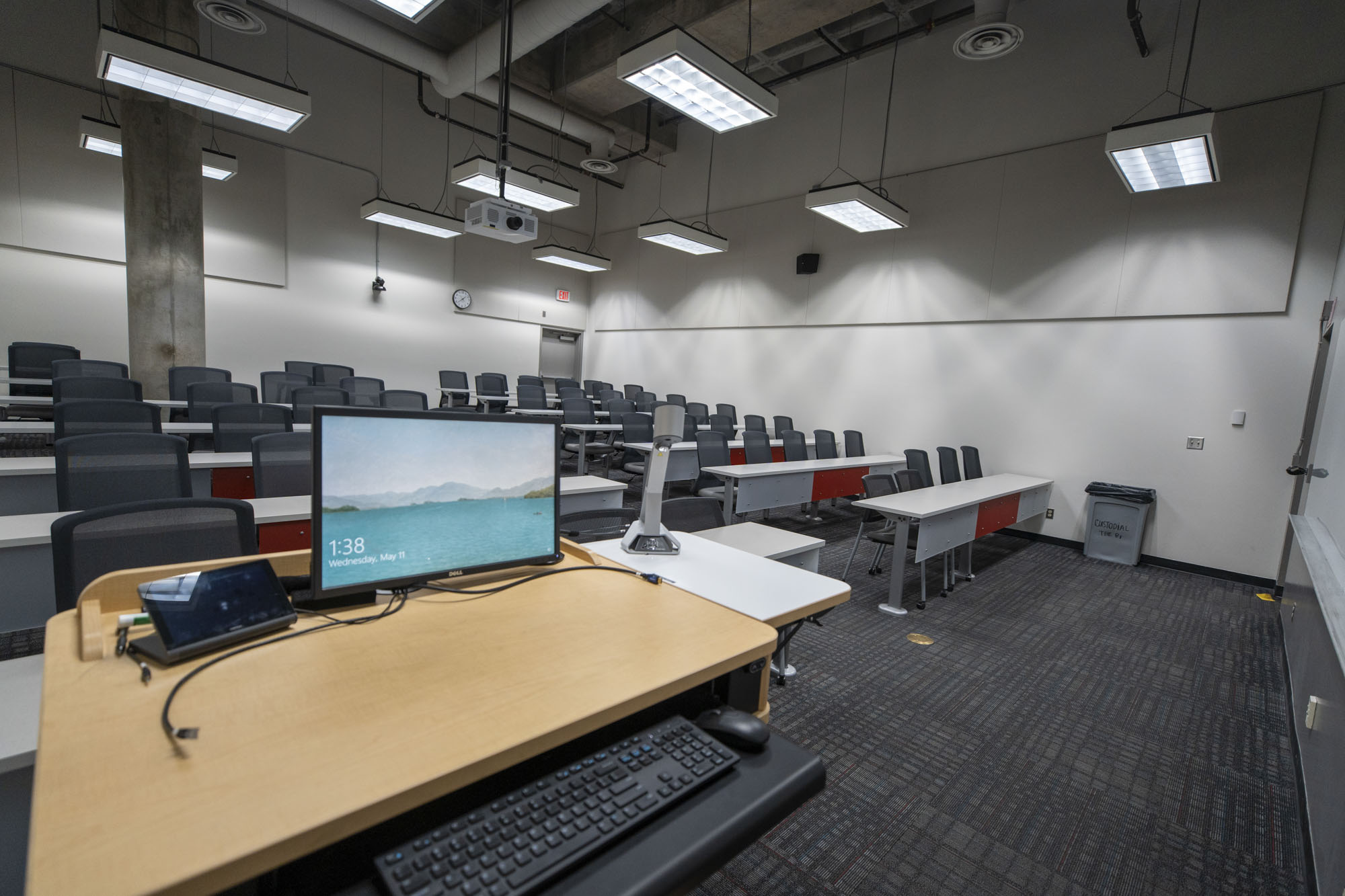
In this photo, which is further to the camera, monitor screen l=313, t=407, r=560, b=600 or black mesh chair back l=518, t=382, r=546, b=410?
black mesh chair back l=518, t=382, r=546, b=410

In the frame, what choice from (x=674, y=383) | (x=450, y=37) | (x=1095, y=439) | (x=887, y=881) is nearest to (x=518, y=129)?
(x=450, y=37)

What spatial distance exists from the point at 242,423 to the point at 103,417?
2.11 feet

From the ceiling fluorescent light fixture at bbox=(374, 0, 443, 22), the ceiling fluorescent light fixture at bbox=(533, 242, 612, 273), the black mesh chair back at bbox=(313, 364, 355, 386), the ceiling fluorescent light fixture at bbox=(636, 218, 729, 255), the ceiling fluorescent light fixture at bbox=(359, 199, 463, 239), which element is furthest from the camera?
the ceiling fluorescent light fixture at bbox=(533, 242, 612, 273)

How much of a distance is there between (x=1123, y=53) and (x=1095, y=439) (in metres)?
3.77

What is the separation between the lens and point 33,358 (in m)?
6.47

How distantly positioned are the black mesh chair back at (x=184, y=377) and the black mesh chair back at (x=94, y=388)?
133 centimetres

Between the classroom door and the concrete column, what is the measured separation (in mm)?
6044

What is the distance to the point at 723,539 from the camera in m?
2.85

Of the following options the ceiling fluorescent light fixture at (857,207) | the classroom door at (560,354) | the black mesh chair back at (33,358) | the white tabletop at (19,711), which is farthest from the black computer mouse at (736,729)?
the classroom door at (560,354)

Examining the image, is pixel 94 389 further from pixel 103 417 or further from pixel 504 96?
pixel 504 96

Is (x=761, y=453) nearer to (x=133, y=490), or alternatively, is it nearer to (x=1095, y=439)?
(x=1095, y=439)

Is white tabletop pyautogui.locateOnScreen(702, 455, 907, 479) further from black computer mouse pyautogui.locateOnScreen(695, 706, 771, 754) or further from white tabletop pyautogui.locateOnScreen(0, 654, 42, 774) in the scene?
white tabletop pyautogui.locateOnScreen(0, 654, 42, 774)

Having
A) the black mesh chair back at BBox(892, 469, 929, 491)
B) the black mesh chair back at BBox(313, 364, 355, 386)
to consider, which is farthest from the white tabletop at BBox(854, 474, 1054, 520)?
the black mesh chair back at BBox(313, 364, 355, 386)

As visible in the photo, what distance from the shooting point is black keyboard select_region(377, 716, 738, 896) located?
68 cm
